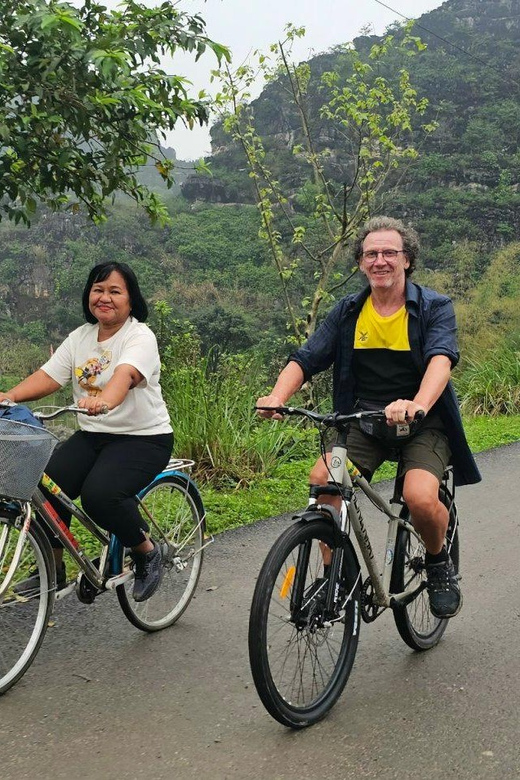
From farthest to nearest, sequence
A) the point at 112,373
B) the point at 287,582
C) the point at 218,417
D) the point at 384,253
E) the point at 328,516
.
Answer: the point at 218,417 → the point at 112,373 → the point at 384,253 → the point at 328,516 → the point at 287,582

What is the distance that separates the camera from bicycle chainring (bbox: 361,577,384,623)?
11.3 ft

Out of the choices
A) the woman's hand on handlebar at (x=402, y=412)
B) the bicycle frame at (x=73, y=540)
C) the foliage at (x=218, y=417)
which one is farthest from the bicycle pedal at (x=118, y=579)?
the foliage at (x=218, y=417)

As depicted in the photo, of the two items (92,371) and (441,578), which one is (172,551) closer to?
(92,371)

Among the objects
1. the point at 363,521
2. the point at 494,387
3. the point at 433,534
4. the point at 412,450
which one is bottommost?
the point at 494,387

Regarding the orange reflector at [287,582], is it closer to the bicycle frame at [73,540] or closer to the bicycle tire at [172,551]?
the bicycle frame at [73,540]

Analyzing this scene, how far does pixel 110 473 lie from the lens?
3682 millimetres

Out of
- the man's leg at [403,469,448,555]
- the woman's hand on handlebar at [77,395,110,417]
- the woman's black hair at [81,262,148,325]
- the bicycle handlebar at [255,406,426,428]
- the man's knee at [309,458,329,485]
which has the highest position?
the woman's black hair at [81,262,148,325]

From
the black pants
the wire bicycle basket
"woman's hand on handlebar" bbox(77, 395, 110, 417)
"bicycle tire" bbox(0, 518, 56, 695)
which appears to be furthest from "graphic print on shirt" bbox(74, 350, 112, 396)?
"bicycle tire" bbox(0, 518, 56, 695)

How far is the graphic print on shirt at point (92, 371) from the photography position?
390 cm

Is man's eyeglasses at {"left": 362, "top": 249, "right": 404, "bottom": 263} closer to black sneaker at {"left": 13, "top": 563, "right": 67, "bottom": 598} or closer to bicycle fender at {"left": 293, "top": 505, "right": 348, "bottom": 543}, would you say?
bicycle fender at {"left": 293, "top": 505, "right": 348, "bottom": 543}

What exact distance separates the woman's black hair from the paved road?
5.22ft

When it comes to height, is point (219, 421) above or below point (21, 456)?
below

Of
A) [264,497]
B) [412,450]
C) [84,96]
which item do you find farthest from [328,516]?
[264,497]

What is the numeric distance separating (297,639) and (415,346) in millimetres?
1358
